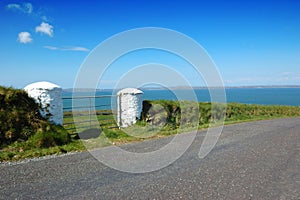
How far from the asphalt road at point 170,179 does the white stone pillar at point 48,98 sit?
3307mm

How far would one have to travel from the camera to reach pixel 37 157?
22.6ft

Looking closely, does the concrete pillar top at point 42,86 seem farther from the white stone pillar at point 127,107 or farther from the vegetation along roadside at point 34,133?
the white stone pillar at point 127,107

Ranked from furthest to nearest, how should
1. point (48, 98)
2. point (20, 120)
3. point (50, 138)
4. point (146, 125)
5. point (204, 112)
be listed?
point (204, 112)
point (146, 125)
point (48, 98)
point (20, 120)
point (50, 138)

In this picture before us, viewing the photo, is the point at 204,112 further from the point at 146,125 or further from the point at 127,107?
the point at 127,107

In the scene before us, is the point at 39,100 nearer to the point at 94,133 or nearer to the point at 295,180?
the point at 94,133

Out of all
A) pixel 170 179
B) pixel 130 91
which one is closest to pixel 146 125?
pixel 130 91

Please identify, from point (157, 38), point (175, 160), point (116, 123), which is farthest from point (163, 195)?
point (116, 123)

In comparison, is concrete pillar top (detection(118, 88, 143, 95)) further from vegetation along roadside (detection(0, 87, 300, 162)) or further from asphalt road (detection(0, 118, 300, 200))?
asphalt road (detection(0, 118, 300, 200))

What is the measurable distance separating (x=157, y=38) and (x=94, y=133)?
188 inches

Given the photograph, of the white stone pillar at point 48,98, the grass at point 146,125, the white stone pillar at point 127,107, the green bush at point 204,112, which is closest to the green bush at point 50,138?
the grass at point 146,125

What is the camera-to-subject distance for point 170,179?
496cm

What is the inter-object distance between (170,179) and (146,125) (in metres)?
7.80

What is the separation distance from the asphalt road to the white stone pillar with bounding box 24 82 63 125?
3.31 meters

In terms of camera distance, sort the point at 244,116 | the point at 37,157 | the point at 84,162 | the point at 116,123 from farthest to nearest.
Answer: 1. the point at 244,116
2. the point at 116,123
3. the point at 37,157
4. the point at 84,162
